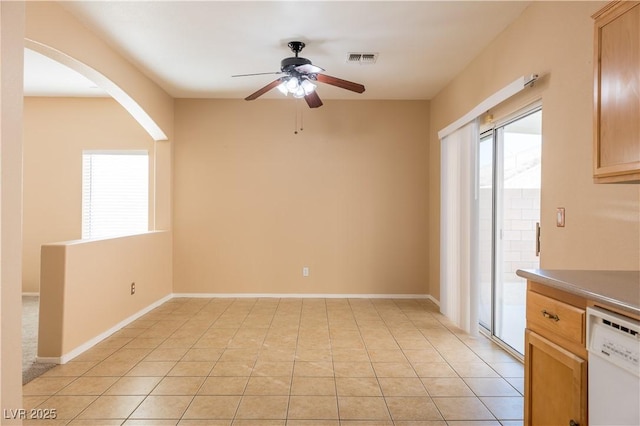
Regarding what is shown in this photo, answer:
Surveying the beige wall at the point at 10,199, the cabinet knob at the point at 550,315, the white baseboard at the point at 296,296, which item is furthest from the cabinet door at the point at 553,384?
the white baseboard at the point at 296,296

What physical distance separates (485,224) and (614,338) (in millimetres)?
2818

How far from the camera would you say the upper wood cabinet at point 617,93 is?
1461 millimetres

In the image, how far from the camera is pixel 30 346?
11.1ft

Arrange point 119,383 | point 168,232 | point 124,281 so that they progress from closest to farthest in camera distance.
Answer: point 119,383 < point 124,281 < point 168,232

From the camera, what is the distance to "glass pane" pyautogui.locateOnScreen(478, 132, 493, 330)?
379 centimetres

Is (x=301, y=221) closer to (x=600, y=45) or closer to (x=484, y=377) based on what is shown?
(x=484, y=377)

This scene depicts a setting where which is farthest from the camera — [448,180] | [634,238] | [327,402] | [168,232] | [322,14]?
[168,232]

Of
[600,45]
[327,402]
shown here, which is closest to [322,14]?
[600,45]

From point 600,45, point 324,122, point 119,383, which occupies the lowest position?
Answer: point 119,383

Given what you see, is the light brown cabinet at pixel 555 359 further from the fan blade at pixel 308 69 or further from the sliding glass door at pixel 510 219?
the fan blade at pixel 308 69

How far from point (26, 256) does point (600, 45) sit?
6658 millimetres

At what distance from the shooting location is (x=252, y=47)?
359 cm

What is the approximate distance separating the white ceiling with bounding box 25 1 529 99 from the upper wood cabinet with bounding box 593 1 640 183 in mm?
1450

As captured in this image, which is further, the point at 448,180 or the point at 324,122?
the point at 324,122
